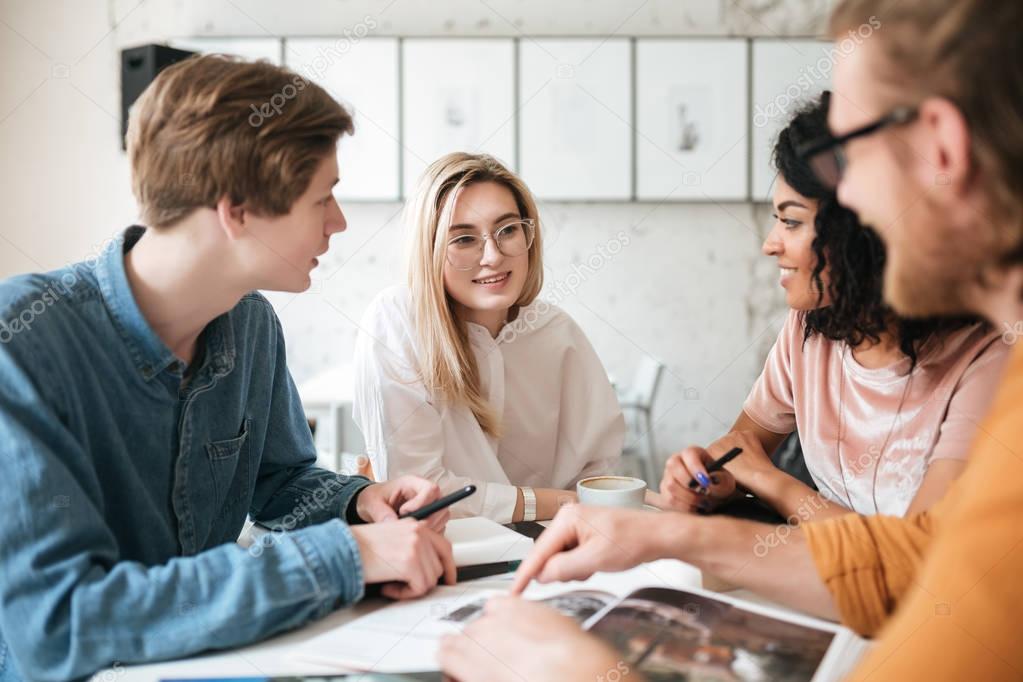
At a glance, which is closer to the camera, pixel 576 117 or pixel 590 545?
pixel 590 545

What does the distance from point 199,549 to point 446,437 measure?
0.66m

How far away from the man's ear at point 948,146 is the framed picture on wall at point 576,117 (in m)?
3.34

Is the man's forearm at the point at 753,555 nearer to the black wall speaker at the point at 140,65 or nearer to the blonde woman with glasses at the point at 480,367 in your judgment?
the blonde woman with glasses at the point at 480,367

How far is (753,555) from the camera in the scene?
3.03ft

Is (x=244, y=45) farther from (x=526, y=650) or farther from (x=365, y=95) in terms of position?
(x=526, y=650)

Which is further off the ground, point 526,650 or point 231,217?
point 231,217

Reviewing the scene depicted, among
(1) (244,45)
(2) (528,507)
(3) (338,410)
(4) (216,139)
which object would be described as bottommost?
(3) (338,410)

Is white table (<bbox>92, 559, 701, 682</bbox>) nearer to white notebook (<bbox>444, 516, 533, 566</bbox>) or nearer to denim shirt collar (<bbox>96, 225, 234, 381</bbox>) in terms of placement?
white notebook (<bbox>444, 516, 533, 566</bbox>)

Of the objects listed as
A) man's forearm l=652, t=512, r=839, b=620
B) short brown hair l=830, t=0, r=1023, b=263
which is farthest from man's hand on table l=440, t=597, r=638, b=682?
short brown hair l=830, t=0, r=1023, b=263

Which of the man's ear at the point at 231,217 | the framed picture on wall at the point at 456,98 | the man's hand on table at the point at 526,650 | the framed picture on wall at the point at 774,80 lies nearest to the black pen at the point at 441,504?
the man's hand on table at the point at 526,650

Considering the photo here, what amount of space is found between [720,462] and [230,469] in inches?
27.5

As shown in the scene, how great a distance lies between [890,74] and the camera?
68 centimetres

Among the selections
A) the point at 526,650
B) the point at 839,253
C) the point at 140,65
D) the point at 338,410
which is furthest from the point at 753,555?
the point at 140,65

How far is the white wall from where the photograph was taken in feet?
12.9
